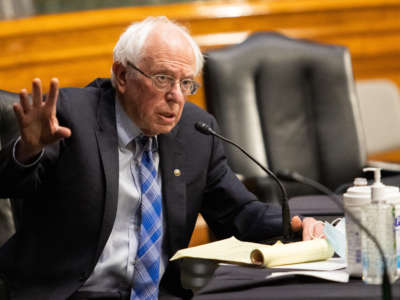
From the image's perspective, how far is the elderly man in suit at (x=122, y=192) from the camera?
177 cm

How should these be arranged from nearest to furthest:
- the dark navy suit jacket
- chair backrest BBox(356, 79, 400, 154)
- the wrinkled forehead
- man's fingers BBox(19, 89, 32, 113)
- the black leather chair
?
1. man's fingers BBox(19, 89, 32, 113)
2. the dark navy suit jacket
3. the wrinkled forehead
4. the black leather chair
5. chair backrest BBox(356, 79, 400, 154)

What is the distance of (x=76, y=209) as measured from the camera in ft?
5.80

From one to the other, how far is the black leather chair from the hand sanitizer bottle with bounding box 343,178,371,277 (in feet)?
5.05

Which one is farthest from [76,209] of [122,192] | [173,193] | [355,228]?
[355,228]

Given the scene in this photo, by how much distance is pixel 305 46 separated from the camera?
3.03m

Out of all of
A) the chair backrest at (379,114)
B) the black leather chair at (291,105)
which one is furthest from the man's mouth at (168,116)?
the chair backrest at (379,114)

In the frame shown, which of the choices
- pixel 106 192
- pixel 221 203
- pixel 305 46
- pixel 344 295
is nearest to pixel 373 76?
pixel 305 46

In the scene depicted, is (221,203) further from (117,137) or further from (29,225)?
(29,225)

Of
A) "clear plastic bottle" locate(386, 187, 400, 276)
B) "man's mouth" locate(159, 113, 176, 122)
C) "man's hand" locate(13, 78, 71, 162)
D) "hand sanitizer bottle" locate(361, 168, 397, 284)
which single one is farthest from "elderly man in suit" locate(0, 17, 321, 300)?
"hand sanitizer bottle" locate(361, 168, 397, 284)

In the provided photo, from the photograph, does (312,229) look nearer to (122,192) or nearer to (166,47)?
(122,192)

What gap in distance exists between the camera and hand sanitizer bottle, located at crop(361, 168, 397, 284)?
125 centimetres

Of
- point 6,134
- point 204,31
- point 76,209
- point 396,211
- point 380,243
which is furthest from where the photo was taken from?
point 204,31

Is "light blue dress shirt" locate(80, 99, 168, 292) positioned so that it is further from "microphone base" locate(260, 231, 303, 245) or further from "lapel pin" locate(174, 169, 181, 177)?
"microphone base" locate(260, 231, 303, 245)

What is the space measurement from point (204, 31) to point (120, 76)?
1.88 m
